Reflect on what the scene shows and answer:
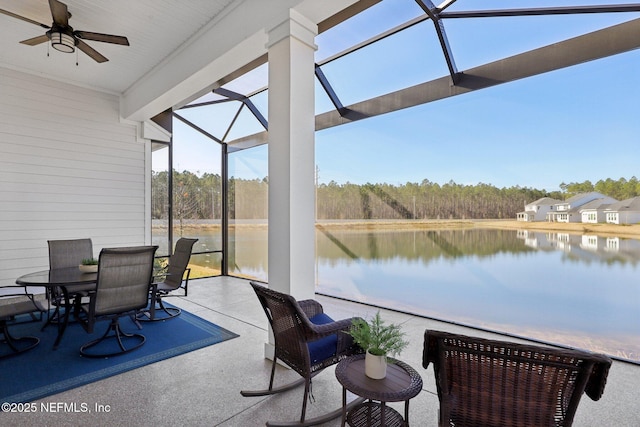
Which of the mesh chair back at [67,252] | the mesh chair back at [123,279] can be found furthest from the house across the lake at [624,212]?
the mesh chair back at [67,252]

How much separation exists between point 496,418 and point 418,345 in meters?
2.04

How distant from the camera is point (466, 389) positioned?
1.42 m

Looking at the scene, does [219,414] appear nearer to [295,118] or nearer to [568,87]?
[295,118]

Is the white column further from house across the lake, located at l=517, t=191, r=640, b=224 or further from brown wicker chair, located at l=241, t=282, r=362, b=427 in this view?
house across the lake, located at l=517, t=191, r=640, b=224

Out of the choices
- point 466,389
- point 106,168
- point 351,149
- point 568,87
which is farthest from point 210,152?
point 466,389

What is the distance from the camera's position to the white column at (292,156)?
290cm

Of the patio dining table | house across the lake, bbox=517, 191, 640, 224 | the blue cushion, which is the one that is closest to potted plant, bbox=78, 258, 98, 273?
the patio dining table

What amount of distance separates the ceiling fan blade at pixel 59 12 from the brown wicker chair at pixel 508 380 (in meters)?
3.98

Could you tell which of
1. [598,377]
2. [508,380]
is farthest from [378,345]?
[598,377]

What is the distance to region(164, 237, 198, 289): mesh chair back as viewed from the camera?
14.2ft

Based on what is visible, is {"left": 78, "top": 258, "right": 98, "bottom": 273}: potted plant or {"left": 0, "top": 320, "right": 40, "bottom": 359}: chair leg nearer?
{"left": 0, "top": 320, "right": 40, "bottom": 359}: chair leg

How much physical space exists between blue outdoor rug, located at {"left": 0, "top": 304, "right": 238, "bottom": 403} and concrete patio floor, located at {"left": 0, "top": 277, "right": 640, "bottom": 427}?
0.41 feet

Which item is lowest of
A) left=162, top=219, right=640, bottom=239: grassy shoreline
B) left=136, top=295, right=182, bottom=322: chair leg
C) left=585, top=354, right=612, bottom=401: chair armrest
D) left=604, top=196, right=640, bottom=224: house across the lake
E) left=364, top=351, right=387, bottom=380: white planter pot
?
left=136, top=295, right=182, bottom=322: chair leg

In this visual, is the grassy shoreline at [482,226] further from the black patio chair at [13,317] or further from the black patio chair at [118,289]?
the black patio chair at [118,289]
